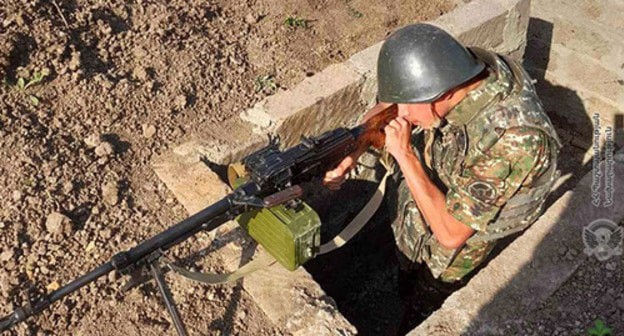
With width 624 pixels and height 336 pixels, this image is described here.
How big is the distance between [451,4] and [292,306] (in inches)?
145

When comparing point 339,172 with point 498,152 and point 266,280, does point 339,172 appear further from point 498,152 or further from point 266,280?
point 498,152

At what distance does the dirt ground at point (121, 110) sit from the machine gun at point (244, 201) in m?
0.48

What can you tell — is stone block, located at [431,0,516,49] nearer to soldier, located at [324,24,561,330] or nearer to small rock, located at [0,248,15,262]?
soldier, located at [324,24,561,330]

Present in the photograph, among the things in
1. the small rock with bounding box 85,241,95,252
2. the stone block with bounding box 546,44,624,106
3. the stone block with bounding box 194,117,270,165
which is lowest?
the stone block with bounding box 546,44,624,106

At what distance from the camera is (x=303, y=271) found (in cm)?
345

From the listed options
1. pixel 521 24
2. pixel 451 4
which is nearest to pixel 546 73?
pixel 521 24

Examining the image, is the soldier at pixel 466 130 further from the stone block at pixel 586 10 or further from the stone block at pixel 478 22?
the stone block at pixel 586 10

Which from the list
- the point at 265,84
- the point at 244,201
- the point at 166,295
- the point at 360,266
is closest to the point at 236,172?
the point at 244,201

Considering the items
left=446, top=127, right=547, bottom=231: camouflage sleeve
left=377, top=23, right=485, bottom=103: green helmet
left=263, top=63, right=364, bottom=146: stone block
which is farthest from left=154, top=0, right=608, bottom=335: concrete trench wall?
left=377, top=23, right=485, bottom=103: green helmet

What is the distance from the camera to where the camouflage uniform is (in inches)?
125

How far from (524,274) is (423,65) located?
1.39 meters

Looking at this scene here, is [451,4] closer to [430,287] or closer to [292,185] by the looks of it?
[430,287]

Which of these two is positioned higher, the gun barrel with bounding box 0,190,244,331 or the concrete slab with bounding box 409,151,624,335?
the gun barrel with bounding box 0,190,244,331

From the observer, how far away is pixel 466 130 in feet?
11.1
